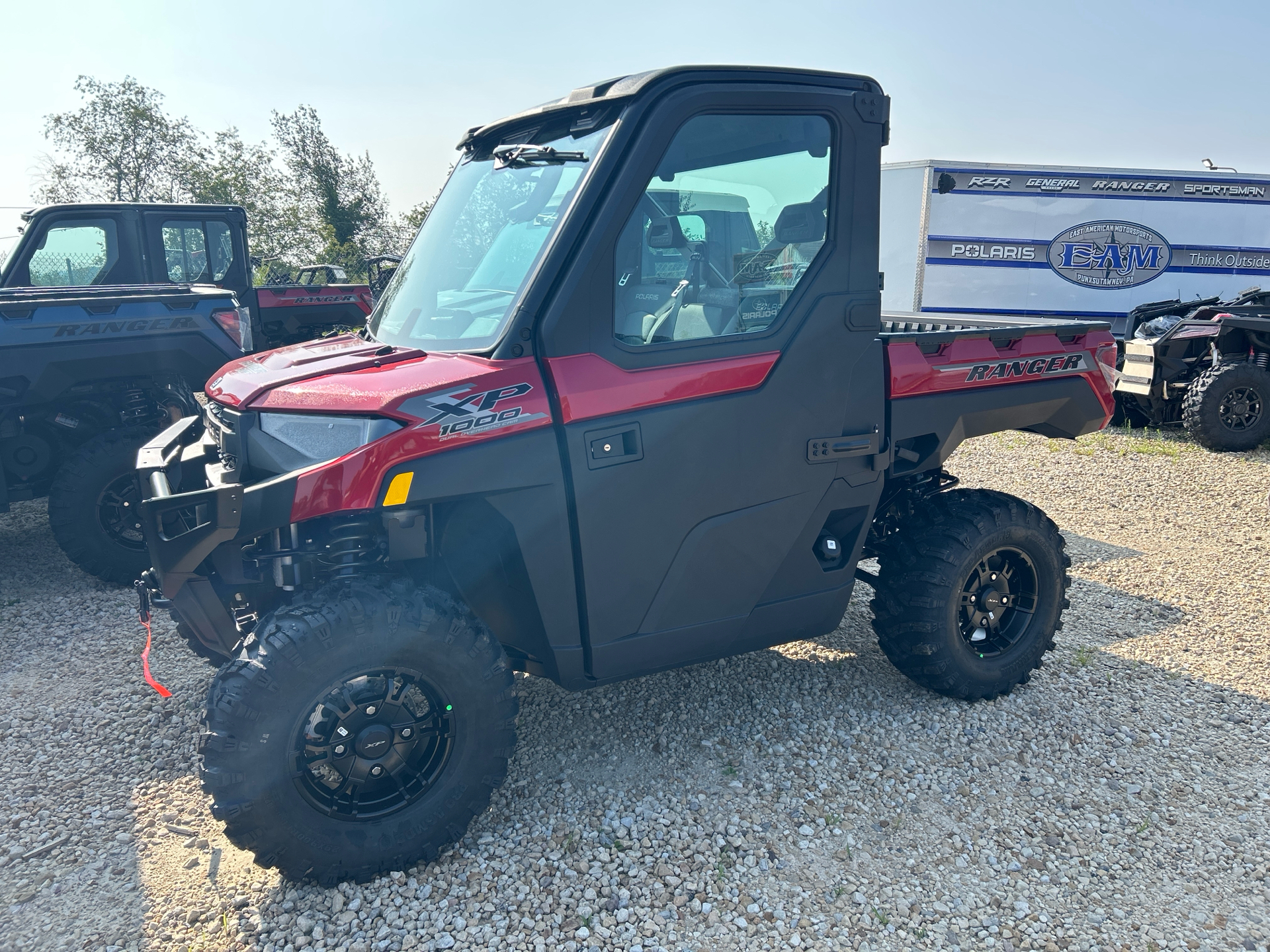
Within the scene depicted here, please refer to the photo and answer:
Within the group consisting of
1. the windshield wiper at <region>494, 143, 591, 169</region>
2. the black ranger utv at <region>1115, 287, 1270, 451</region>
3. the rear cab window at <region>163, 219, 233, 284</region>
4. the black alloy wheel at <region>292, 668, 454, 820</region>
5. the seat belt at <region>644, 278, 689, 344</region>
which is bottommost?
the black alloy wheel at <region>292, 668, 454, 820</region>

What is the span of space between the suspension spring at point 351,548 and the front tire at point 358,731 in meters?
0.09

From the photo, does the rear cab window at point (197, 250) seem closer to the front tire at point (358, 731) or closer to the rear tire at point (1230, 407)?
the front tire at point (358, 731)

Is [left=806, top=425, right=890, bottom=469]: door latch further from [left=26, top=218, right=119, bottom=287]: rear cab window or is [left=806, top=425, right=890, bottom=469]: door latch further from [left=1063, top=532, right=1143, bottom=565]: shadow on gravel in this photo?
[left=26, top=218, right=119, bottom=287]: rear cab window

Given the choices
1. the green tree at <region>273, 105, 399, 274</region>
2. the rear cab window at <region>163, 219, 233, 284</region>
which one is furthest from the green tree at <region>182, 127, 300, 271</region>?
the rear cab window at <region>163, 219, 233, 284</region>

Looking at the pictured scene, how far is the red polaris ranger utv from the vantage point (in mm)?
2512

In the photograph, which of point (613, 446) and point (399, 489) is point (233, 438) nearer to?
point (399, 489)

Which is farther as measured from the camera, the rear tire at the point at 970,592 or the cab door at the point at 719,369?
the rear tire at the point at 970,592

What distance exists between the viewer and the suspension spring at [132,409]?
5535 millimetres

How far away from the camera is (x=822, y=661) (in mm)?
4211

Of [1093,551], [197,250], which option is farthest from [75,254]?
[1093,551]

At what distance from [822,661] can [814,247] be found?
6.93 ft

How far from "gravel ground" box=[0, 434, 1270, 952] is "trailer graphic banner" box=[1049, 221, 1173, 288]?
8.25 metres

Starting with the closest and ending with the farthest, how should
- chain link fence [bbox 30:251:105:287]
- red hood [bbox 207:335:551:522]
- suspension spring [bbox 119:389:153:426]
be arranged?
1. red hood [bbox 207:335:551:522]
2. suspension spring [bbox 119:389:153:426]
3. chain link fence [bbox 30:251:105:287]

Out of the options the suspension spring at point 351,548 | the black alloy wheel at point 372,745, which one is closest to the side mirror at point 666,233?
the suspension spring at point 351,548
